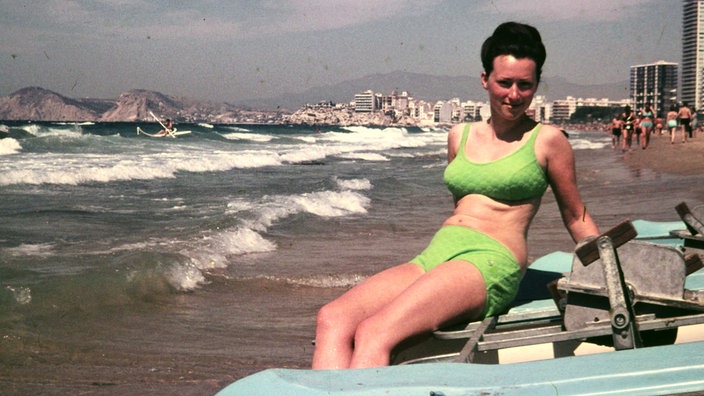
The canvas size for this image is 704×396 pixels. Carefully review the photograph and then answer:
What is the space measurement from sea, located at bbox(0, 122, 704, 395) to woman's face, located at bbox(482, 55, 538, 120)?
2.10m

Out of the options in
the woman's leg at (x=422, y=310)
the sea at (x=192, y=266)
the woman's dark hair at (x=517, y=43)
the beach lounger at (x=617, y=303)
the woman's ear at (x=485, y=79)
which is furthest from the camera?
the sea at (x=192, y=266)

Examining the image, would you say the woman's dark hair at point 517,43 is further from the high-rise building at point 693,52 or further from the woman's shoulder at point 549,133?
the high-rise building at point 693,52

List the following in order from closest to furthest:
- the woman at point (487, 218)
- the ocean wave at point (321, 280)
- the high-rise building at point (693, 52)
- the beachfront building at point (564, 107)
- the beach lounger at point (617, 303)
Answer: the beach lounger at point (617, 303), the woman at point (487, 218), the ocean wave at point (321, 280), the high-rise building at point (693, 52), the beachfront building at point (564, 107)

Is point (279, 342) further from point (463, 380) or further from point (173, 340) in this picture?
point (463, 380)

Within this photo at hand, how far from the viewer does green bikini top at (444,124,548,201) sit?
2717mm

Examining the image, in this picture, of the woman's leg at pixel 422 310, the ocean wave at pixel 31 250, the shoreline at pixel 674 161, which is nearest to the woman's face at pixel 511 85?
the woman's leg at pixel 422 310

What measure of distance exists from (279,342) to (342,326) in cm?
246

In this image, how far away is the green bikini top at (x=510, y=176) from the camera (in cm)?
272

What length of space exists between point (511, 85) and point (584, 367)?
1.25 metres

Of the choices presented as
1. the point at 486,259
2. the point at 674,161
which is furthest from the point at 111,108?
the point at 486,259

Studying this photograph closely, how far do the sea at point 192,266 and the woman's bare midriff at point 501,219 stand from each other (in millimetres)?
1797

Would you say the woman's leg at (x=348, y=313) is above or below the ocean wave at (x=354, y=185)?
above

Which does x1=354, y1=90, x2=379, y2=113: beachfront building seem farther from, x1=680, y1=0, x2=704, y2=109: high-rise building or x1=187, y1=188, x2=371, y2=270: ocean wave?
x1=187, y1=188, x2=371, y2=270: ocean wave

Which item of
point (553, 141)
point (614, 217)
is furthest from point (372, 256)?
point (553, 141)
